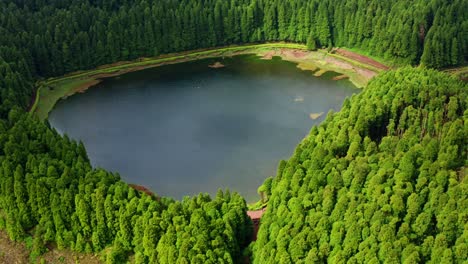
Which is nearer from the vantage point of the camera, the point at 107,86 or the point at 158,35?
the point at 107,86

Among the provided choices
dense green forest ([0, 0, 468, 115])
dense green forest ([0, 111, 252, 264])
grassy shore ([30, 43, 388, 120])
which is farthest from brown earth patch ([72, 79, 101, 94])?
dense green forest ([0, 111, 252, 264])

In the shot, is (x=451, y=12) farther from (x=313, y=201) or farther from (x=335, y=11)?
(x=313, y=201)

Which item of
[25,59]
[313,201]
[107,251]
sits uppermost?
[25,59]

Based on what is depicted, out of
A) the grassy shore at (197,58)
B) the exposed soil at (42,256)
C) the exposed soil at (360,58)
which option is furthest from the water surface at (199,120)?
the exposed soil at (42,256)

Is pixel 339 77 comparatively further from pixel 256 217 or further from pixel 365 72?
pixel 256 217

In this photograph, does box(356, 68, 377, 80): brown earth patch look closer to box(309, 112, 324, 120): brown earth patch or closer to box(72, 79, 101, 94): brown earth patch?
box(309, 112, 324, 120): brown earth patch

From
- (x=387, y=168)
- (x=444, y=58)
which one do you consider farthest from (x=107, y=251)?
(x=444, y=58)

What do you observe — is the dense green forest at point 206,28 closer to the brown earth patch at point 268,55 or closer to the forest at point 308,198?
the brown earth patch at point 268,55
